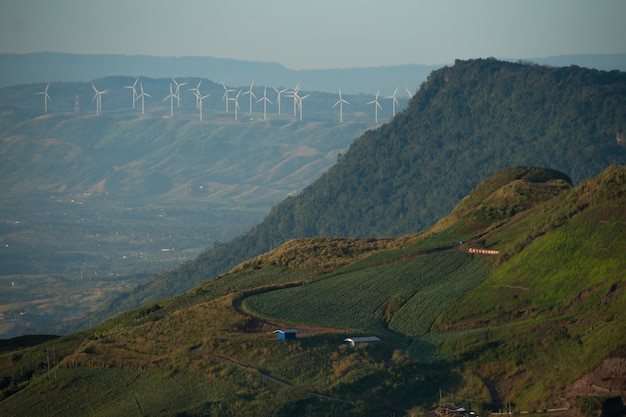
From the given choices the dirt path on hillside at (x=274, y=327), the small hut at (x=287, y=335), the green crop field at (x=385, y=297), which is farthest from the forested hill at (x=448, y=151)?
the small hut at (x=287, y=335)

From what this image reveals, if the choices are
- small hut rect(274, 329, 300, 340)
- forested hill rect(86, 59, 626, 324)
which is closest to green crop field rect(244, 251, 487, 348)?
small hut rect(274, 329, 300, 340)

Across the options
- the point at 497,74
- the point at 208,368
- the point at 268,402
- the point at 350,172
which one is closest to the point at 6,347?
the point at 208,368

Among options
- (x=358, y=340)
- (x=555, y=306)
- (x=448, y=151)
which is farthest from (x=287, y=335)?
(x=448, y=151)

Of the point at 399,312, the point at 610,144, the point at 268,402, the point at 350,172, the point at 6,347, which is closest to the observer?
the point at 268,402

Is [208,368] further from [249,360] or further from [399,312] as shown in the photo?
[399,312]

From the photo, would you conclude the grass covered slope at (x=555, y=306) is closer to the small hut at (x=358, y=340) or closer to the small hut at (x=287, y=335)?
the small hut at (x=358, y=340)

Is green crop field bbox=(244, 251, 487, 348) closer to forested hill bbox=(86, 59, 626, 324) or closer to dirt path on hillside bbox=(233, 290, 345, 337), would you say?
dirt path on hillside bbox=(233, 290, 345, 337)

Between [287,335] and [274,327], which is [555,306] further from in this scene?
[274,327]
